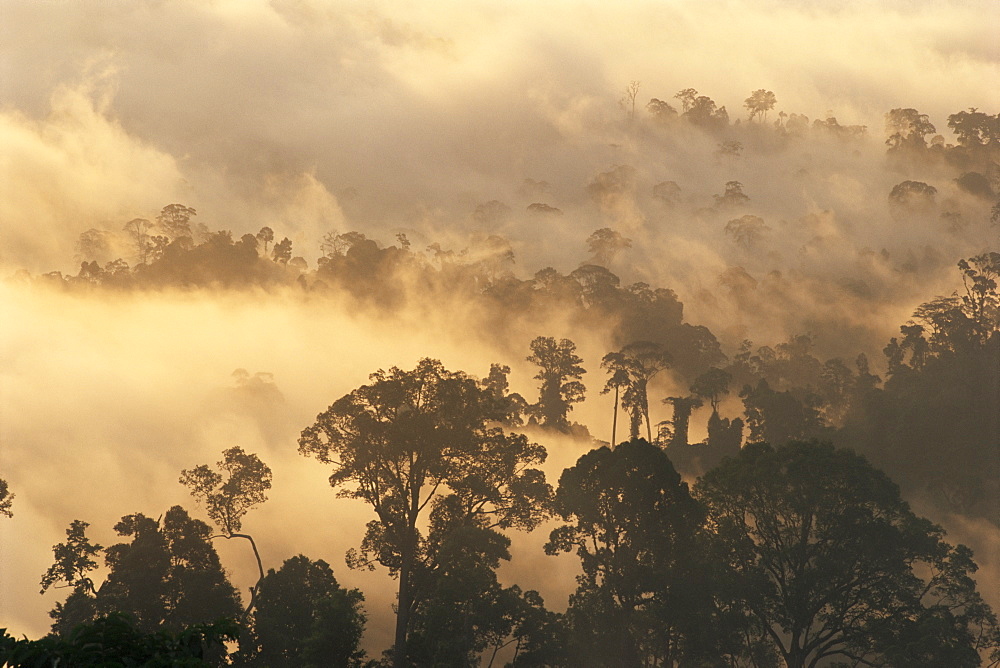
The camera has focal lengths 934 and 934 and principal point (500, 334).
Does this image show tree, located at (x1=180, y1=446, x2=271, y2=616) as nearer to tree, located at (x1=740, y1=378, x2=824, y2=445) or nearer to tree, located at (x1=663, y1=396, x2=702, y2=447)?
tree, located at (x1=663, y1=396, x2=702, y2=447)

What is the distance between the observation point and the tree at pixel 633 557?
51.1 m

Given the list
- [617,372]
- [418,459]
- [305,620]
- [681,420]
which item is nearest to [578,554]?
[418,459]

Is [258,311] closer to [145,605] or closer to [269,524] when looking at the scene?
[269,524]

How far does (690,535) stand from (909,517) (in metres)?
12.7

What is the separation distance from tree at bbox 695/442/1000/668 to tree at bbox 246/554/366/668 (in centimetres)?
2123

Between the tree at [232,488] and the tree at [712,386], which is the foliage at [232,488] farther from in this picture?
the tree at [712,386]

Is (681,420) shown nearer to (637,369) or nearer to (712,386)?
(712,386)

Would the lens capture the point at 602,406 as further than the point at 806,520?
Yes

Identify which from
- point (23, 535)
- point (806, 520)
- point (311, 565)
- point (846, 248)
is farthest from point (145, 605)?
point (846, 248)

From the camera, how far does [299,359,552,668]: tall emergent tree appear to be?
5303 centimetres

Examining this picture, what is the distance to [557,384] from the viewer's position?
372 ft

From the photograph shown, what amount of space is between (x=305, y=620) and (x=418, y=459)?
10603 mm

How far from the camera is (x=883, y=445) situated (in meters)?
94.4

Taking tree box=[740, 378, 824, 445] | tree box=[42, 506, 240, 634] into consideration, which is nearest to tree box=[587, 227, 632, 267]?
tree box=[740, 378, 824, 445]
